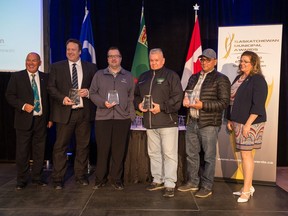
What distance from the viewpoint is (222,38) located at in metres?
4.14

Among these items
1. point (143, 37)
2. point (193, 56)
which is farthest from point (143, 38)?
point (193, 56)

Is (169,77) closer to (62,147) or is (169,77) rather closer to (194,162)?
(194,162)

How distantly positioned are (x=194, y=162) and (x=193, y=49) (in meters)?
1.76

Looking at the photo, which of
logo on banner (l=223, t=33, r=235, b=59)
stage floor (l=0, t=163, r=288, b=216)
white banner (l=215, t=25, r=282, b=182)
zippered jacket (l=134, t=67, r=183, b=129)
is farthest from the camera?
logo on banner (l=223, t=33, r=235, b=59)

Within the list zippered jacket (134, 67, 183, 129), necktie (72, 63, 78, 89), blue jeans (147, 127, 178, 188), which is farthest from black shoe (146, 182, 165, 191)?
necktie (72, 63, 78, 89)

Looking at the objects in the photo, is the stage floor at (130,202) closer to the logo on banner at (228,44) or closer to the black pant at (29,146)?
the black pant at (29,146)

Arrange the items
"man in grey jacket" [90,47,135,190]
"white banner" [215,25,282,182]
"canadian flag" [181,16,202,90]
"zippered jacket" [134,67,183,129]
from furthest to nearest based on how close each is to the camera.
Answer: "canadian flag" [181,16,202,90]
"white banner" [215,25,282,182]
"man in grey jacket" [90,47,135,190]
"zippered jacket" [134,67,183,129]

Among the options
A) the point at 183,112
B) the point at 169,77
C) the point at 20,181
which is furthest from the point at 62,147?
the point at 183,112

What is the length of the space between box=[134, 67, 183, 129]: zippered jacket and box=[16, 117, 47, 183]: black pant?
1.29m

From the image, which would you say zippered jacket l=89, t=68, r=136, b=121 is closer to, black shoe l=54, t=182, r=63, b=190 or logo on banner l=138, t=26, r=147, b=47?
black shoe l=54, t=182, r=63, b=190

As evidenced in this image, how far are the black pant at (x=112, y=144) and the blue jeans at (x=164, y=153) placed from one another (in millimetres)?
299

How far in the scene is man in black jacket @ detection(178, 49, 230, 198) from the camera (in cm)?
342

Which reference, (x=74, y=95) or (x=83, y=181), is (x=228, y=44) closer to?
(x=74, y=95)

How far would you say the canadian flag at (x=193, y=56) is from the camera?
4668 millimetres
